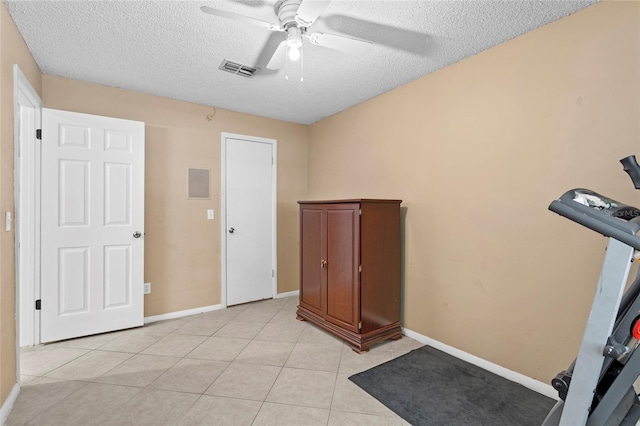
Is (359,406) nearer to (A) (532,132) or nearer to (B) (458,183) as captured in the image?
(B) (458,183)

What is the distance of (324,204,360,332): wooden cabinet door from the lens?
2594 mm

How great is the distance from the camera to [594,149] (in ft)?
5.80

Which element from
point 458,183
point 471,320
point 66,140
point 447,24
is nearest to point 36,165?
point 66,140

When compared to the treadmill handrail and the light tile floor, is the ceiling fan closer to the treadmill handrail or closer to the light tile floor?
the treadmill handrail

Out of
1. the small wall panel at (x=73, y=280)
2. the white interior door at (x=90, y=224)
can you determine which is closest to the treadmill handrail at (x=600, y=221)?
the white interior door at (x=90, y=224)

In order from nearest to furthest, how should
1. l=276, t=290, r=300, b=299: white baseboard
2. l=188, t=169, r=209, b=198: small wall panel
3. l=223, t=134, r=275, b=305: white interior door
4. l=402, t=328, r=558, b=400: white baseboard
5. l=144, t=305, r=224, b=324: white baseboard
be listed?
l=402, t=328, r=558, b=400: white baseboard → l=144, t=305, r=224, b=324: white baseboard → l=188, t=169, r=209, b=198: small wall panel → l=223, t=134, r=275, b=305: white interior door → l=276, t=290, r=300, b=299: white baseboard

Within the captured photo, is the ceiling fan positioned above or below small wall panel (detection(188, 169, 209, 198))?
above

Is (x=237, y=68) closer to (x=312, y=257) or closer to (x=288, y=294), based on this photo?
(x=312, y=257)

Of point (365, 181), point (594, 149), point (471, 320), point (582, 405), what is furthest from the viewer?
point (365, 181)

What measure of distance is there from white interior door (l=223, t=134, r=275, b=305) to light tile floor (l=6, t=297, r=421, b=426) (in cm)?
80

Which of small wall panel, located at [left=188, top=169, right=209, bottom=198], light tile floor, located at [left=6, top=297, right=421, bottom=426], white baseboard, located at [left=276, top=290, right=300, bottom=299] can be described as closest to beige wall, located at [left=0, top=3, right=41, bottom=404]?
light tile floor, located at [left=6, top=297, right=421, bottom=426]

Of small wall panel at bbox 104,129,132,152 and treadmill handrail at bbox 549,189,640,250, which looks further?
small wall panel at bbox 104,129,132,152

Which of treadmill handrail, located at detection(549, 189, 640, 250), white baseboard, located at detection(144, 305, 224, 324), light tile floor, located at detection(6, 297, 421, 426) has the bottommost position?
light tile floor, located at detection(6, 297, 421, 426)

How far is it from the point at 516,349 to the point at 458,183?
1.27 metres
